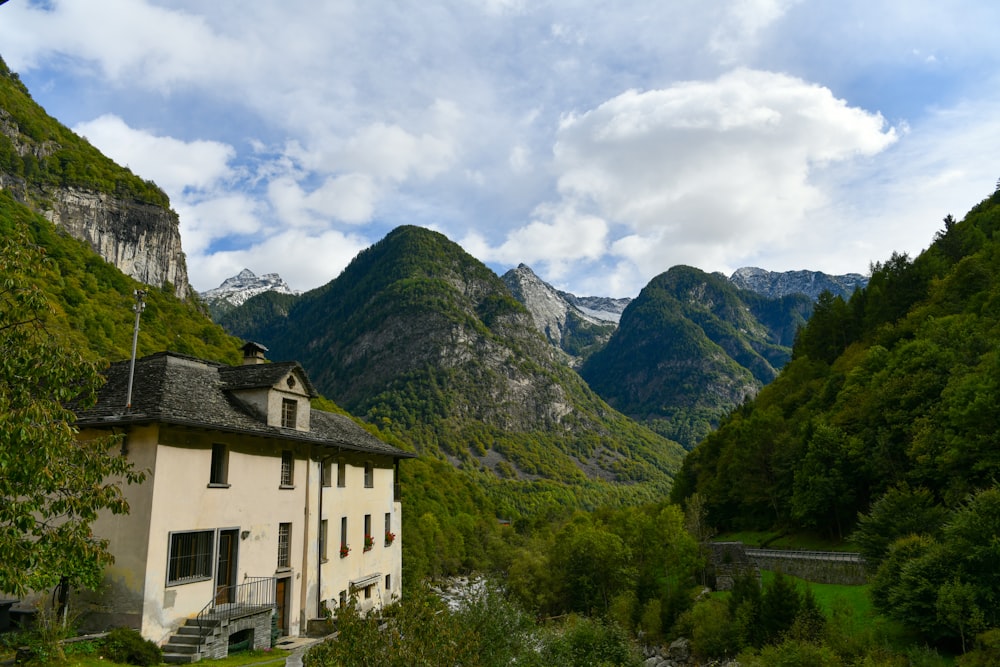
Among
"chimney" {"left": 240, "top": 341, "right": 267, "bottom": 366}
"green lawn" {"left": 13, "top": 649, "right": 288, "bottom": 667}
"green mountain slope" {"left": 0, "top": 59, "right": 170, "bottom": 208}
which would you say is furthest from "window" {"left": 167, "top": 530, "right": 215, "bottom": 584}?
"green mountain slope" {"left": 0, "top": 59, "right": 170, "bottom": 208}

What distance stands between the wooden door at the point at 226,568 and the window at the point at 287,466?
11.8 ft

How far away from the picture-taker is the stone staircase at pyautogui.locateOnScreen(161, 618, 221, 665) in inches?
765

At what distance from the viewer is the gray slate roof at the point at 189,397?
2114 centimetres

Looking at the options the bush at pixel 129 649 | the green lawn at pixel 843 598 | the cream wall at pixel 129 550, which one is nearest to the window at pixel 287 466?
the cream wall at pixel 129 550

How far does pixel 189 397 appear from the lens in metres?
23.5

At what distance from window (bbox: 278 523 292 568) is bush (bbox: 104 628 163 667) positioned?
7456mm

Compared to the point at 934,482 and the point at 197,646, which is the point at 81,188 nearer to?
the point at 197,646

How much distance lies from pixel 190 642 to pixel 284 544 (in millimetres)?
6753

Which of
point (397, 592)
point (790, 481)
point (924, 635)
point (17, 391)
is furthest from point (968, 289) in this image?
point (17, 391)

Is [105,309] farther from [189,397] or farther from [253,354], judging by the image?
[189,397]

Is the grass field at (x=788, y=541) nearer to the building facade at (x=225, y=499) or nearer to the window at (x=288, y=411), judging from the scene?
the building facade at (x=225, y=499)

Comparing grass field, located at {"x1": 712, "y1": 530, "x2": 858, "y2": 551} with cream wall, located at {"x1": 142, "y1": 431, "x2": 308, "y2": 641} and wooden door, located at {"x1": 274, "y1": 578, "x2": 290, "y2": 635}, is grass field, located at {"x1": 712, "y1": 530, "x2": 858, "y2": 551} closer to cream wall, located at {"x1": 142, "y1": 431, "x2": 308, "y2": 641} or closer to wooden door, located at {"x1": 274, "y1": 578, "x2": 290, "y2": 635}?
wooden door, located at {"x1": 274, "y1": 578, "x2": 290, "y2": 635}

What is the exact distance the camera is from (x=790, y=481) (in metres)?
58.6

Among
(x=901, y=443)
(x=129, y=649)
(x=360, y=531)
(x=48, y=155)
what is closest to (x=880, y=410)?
(x=901, y=443)
